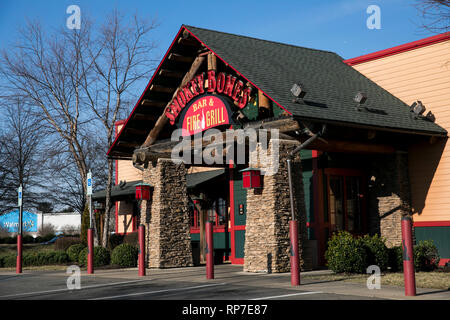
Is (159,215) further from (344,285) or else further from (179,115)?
(344,285)

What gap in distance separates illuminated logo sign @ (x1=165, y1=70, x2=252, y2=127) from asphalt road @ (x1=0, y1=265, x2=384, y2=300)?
17.1ft

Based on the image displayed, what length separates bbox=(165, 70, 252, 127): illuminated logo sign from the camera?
1634 centimetres

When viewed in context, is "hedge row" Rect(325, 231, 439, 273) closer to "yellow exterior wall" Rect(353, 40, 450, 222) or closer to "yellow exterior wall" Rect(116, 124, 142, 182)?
"yellow exterior wall" Rect(353, 40, 450, 222)

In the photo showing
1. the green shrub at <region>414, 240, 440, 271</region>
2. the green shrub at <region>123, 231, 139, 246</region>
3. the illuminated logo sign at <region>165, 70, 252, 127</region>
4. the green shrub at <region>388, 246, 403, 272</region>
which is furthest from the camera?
the green shrub at <region>123, 231, 139, 246</region>

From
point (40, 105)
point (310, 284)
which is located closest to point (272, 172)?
point (310, 284)

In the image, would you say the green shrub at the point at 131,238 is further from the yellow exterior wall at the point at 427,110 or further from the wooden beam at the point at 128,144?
the yellow exterior wall at the point at 427,110

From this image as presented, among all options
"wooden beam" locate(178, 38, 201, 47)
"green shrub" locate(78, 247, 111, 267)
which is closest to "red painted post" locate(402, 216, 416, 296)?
"wooden beam" locate(178, 38, 201, 47)

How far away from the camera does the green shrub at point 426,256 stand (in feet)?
49.9

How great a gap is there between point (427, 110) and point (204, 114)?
24.2ft

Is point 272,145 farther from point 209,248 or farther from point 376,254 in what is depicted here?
point 376,254
